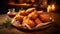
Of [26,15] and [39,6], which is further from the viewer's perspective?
[39,6]

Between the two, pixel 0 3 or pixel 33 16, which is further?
pixel 0 3

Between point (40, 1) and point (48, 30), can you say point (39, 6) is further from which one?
point (48, 30)

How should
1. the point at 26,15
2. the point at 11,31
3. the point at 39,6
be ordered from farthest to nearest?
the point at 39,6
the point at 26,15
the point at 11,31

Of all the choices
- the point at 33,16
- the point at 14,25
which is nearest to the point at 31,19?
the point at 33,16

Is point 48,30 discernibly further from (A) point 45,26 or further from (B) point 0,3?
(B) point 0,3

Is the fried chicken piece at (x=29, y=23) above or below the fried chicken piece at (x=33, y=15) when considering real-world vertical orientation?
below

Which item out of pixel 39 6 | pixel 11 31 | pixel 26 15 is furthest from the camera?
pixel 39 6

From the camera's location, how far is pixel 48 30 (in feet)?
3.07

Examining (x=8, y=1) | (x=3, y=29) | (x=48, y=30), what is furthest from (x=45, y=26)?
(x=8, y=1)

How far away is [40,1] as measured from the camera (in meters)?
1.71

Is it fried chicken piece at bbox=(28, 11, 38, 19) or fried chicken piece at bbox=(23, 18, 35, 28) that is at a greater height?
fried chicken piece at bbox=(28, 11, 38, 19)

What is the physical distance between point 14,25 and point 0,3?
794mm

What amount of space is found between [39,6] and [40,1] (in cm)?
7

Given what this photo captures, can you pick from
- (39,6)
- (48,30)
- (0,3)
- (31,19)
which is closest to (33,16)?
(31,19)
